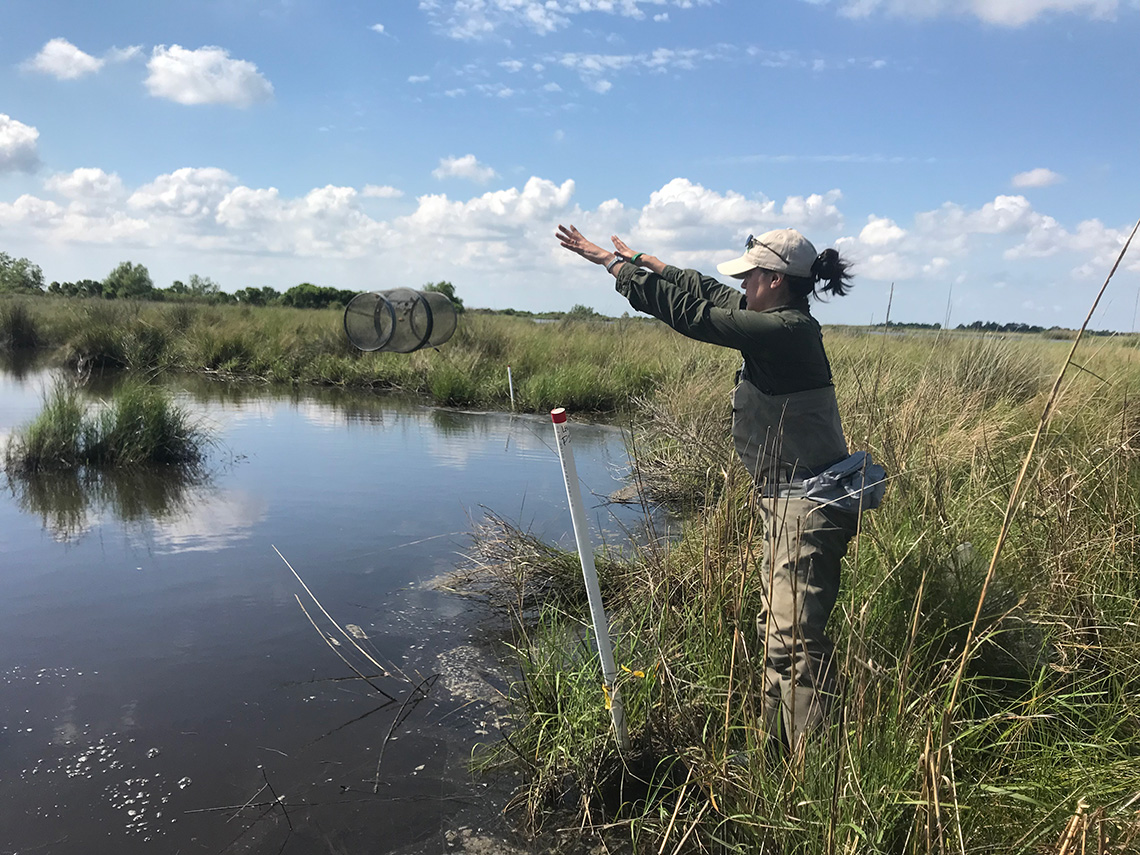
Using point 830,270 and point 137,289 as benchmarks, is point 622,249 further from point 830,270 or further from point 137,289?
point 137,289

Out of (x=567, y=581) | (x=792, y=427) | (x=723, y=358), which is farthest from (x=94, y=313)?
(x=792, y=427)

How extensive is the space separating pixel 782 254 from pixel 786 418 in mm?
589

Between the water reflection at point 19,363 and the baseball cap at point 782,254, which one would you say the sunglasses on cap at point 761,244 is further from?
the water reflection at point 19,363

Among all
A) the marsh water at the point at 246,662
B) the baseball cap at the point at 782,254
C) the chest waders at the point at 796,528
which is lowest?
the marsh water at the point at 246,662

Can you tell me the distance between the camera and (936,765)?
1.67 metres

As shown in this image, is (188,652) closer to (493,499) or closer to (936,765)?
(493,499)

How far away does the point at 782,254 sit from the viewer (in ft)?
8.95

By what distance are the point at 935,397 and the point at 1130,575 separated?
289 cm

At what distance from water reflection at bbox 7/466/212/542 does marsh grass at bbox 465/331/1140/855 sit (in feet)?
14.0

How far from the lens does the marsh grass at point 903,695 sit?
1.98 metres

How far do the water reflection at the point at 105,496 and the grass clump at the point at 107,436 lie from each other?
22 centimetres

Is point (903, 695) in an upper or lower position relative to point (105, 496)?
upper

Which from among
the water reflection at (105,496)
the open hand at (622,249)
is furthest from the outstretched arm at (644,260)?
the water reflection at (105,496)

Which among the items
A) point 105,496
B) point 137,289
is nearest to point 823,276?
→ point 105,496
